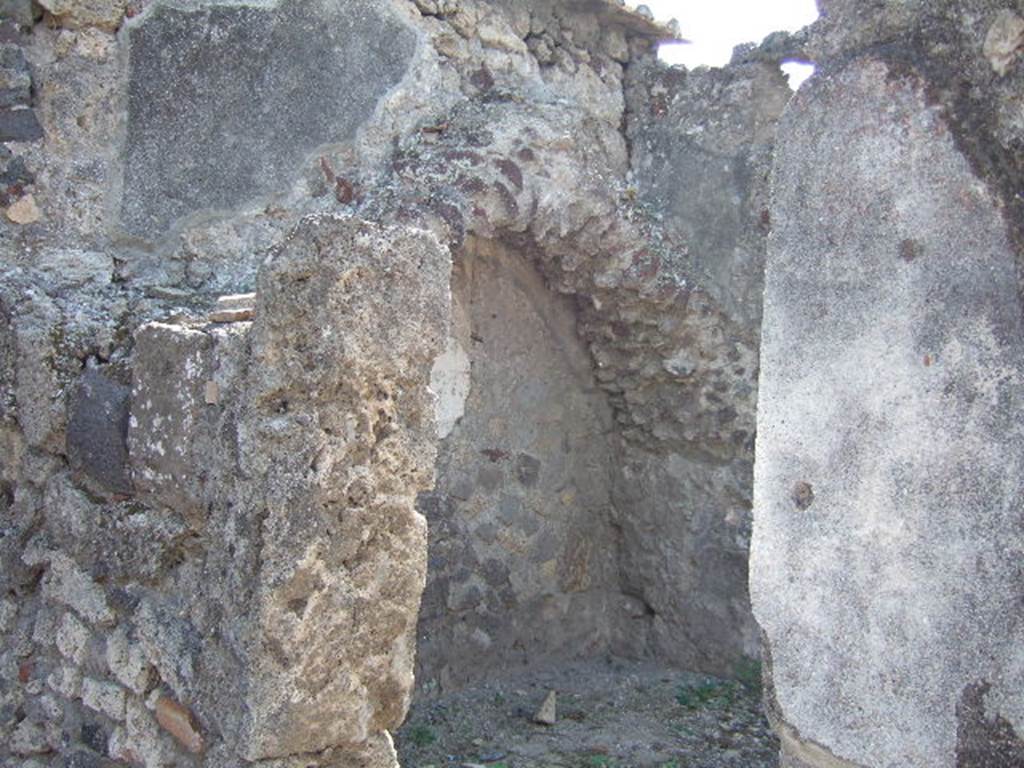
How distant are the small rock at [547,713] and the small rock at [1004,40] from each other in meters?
3.56

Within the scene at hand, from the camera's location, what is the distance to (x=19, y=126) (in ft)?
11.9

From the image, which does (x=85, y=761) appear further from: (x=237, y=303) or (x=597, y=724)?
(x=597, y=724)

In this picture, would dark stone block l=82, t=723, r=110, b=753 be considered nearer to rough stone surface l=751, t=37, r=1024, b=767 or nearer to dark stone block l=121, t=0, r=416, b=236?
rough stone surface l=751, t=37, r=1024, b=767

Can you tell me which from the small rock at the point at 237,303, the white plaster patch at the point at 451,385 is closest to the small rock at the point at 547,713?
the white plaster patch at the point at 451,385

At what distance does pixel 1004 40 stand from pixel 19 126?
312cm

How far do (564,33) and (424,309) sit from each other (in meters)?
3.14

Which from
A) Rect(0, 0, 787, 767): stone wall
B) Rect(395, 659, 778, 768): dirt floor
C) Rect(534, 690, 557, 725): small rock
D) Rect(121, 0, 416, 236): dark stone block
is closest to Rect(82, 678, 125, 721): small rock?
Rect(0, 0, 787, 767): stone wall

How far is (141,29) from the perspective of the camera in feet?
12.7

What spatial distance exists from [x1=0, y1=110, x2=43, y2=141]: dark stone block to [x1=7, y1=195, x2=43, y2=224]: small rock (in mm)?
192

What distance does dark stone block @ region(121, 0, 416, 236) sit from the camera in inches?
153

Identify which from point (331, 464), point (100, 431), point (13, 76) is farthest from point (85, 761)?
point (13, 76)

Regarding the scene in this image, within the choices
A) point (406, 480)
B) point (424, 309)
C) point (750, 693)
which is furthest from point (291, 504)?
point (750, 693)

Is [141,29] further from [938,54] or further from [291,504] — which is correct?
[938,54]

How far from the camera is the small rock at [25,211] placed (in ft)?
11.8
